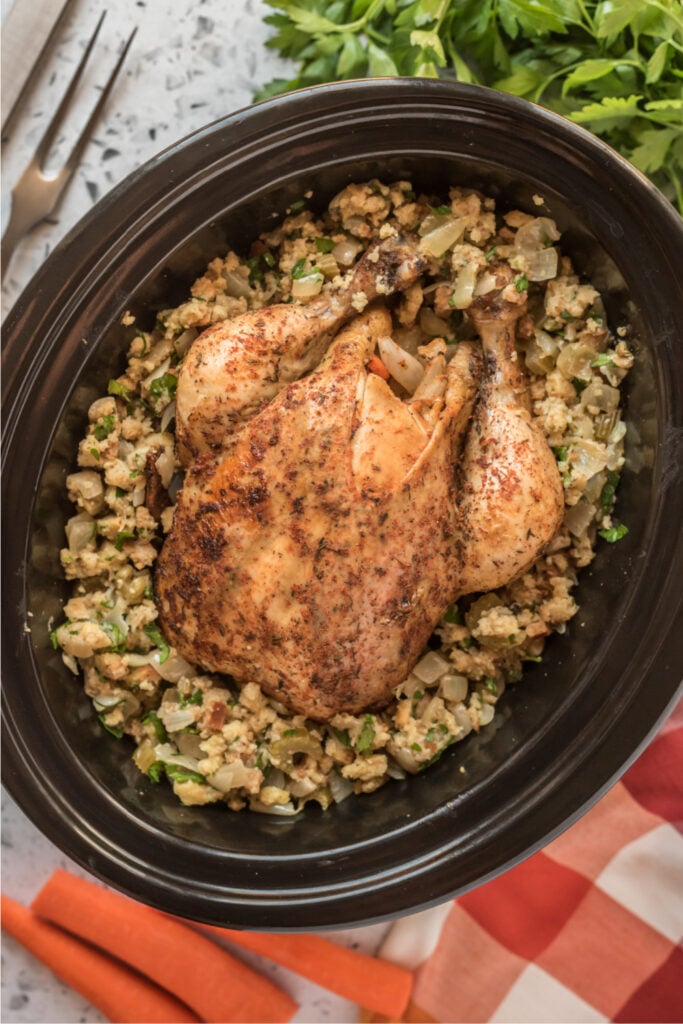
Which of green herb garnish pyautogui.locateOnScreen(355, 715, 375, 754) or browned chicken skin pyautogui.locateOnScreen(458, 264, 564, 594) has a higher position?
browned chicken skin pyautogui.locateOnScreen(458, 264, 564, 594)

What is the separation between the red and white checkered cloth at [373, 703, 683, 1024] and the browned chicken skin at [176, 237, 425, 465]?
138 centimetres

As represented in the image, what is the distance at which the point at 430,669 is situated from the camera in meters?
2.25

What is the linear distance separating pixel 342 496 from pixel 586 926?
1.48m

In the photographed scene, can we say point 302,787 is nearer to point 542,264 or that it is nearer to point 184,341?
point 184,341

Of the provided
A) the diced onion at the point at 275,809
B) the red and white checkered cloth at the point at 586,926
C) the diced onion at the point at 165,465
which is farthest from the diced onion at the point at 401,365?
the red and white checkered cloth at the point at 586,926

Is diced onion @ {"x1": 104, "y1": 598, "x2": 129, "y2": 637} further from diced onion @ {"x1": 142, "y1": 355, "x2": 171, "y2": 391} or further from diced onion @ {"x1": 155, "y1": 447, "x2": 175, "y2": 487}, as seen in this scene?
diced onion @ {"x1": 142, "y1": 355, "x2": 171, "y2": 391}

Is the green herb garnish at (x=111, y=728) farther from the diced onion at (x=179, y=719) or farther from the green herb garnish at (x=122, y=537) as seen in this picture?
the green herb garnish at (x=122, y=537)

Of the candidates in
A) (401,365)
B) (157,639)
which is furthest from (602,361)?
(157,639)

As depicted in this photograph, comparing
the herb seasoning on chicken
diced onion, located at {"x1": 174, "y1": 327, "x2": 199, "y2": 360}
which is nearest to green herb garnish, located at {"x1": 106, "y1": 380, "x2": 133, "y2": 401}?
the herb seasoning on chicken

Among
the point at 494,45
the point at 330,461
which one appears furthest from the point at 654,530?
the point at 494,45

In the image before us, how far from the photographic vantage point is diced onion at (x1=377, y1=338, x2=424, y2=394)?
2.20 metres

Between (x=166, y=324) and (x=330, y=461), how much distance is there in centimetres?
61

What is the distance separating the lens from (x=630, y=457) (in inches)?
84.4

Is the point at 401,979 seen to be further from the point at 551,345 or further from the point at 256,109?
the point at 256,109
